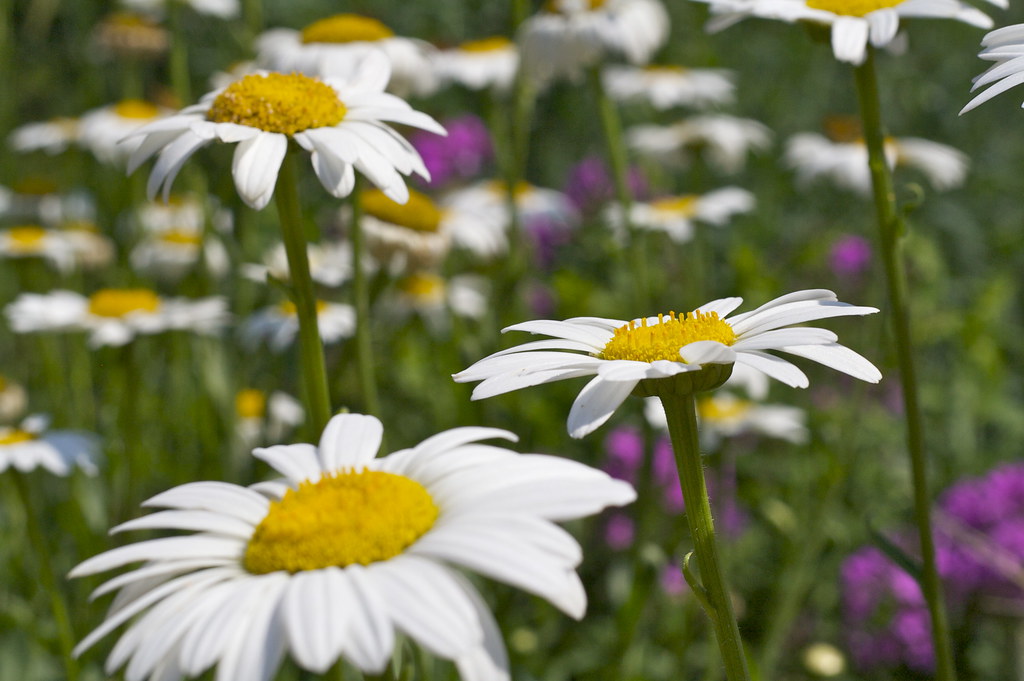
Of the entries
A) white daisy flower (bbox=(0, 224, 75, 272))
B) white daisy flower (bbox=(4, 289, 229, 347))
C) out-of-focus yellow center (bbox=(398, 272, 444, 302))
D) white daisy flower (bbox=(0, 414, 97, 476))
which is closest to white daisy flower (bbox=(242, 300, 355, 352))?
white daisy flower (bbox=(4, 289, 229, 347))

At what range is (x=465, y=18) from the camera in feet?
17.0

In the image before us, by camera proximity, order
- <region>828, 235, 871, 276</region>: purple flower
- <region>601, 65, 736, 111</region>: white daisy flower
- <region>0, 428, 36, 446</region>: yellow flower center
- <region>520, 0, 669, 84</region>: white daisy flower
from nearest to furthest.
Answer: <region>0, 428, 36, 446</region>: yellow flower center, <region>520, 0, 669, 84</region>: white daisy flower, <region>601, 65, 736, 111</region>: white daisy flower, <region>828, 235, 871, 276</region>: purple flower

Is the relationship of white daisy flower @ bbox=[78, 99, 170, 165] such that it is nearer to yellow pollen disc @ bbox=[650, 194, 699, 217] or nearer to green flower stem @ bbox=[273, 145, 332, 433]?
yellow pollen disc @ bbox=[650, 194, 699, 217]

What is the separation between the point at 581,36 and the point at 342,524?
187 cm

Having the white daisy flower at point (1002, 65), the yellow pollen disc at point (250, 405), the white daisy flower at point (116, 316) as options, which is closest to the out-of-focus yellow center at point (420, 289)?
the yellow pollen disc at point (250, 405)

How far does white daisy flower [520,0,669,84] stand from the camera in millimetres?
2375

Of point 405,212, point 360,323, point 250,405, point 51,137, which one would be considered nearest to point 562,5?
point 405,212

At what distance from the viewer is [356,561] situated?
0.70m

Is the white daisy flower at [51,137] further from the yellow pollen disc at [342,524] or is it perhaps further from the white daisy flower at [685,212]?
the yellow pollen disc at [342,524]

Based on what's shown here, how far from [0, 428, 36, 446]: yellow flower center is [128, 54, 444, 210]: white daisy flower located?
0.79 metres

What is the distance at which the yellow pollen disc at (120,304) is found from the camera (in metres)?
2.28

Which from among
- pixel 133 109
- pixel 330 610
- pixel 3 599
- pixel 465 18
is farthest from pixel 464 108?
pixel 330 610

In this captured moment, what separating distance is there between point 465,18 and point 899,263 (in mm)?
4293

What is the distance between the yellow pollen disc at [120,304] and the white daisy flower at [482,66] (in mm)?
990
